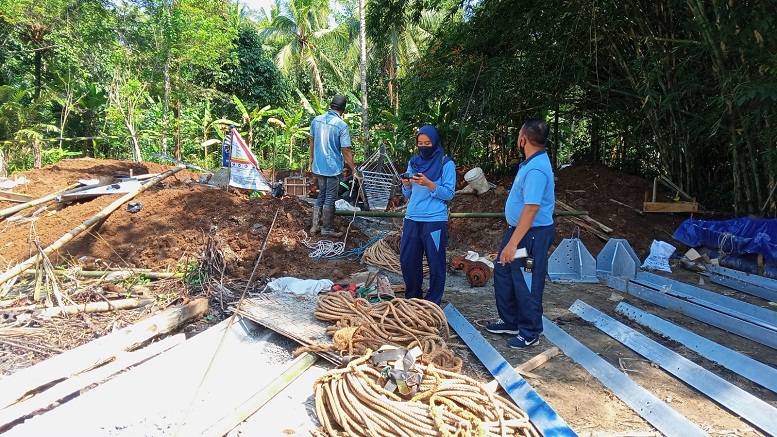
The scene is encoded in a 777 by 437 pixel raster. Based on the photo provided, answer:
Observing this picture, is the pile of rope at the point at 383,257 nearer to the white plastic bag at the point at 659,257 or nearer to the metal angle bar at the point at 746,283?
the white plastic bag at the point at 659,257

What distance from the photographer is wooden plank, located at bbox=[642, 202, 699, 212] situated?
8.02 m

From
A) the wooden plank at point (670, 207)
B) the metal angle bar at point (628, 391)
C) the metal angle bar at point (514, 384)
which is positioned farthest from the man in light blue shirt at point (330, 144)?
the wooden plank at point (670, 207)

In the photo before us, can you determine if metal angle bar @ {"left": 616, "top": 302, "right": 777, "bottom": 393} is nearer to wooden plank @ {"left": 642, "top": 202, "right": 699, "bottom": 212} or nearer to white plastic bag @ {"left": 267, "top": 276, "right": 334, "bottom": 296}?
white plastic bag @ {"left": 267, "top": 276, "right": 334, "bottom": 296}

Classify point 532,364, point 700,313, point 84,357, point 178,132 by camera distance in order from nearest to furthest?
1. point 84,357
2. point 532,364
3. point 700,313
4. point 178,132

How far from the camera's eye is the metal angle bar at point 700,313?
3933 millimetres

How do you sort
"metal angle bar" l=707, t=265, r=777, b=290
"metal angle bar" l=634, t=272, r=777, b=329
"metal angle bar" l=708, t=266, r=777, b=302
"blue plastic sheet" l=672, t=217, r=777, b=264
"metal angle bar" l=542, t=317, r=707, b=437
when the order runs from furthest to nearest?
"blue plastic sheet" l=672, t=217, r=777, b=264 → "metal angle bar" l=707, t=265, r=777, b=290 → "metal angle bar" l=708, t=266, r=777, b=302 → "metal angle bar" l=634, t=272, r=777, b=329 → "metal angle bar" l=542, t=317, r=707, b=437

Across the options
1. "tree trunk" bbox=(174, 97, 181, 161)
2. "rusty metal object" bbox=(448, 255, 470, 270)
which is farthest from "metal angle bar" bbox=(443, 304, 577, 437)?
"tree trunk" bbox=(174, 97, 181, 161)

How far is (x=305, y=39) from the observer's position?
83.3 ft

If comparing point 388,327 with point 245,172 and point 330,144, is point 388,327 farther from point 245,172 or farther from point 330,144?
point 245,172

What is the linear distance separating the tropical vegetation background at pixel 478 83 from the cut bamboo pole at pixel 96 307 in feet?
20.4

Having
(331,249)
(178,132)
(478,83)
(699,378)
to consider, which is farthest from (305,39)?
(699,378)

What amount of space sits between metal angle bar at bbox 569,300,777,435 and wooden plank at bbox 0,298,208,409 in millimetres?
3528

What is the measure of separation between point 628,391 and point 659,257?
14.5 feet

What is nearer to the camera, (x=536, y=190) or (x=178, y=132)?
(x=536, y=190)
